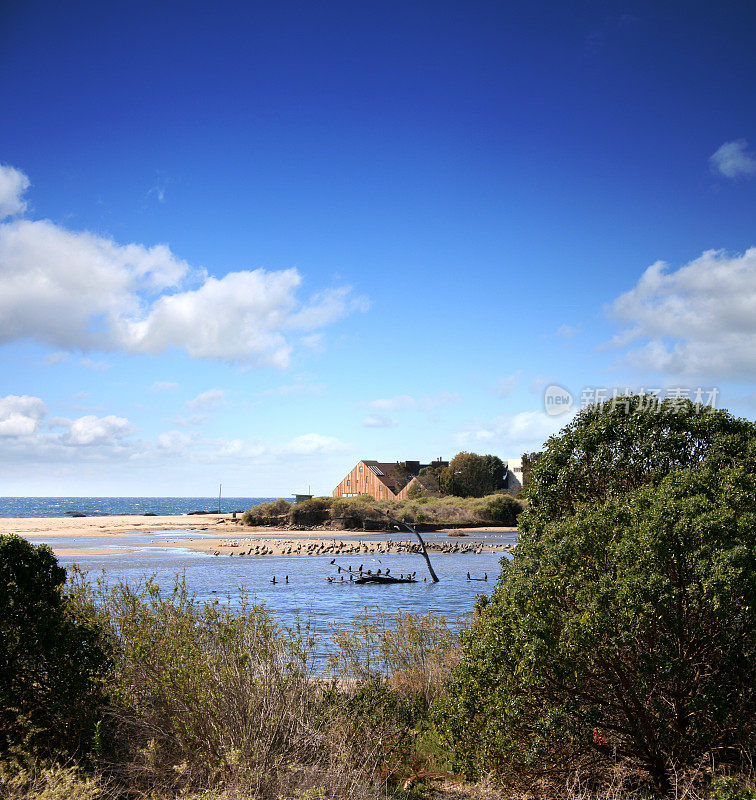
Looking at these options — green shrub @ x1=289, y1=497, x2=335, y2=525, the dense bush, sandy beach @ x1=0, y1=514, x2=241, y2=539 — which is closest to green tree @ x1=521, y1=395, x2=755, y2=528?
the dense bush

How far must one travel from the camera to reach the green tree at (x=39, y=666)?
20.2ft

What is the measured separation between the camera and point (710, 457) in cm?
743

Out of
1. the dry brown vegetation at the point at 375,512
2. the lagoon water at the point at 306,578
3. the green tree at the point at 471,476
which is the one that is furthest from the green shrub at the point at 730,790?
the green tree at the point at 471,476

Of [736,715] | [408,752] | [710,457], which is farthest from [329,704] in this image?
[710,457]

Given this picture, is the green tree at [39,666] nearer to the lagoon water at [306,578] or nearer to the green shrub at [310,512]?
the lagoon water at [306,578]

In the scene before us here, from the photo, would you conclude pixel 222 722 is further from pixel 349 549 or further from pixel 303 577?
pixel 349 549

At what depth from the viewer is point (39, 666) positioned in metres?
6.28

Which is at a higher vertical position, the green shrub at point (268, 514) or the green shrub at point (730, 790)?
the green shrub at point (730, 790)

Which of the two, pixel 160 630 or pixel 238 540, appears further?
pixel 238 540

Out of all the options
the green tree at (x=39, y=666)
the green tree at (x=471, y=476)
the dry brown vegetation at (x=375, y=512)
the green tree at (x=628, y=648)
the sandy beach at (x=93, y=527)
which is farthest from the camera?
the green tree at (x=471, y=476)

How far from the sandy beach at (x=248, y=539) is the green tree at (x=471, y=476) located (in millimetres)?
15907

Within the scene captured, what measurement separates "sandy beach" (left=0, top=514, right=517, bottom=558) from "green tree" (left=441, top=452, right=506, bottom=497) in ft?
A: 52.2

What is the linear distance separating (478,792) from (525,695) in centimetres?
130

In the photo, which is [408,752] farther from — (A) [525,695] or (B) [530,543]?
(B) [530,543]
